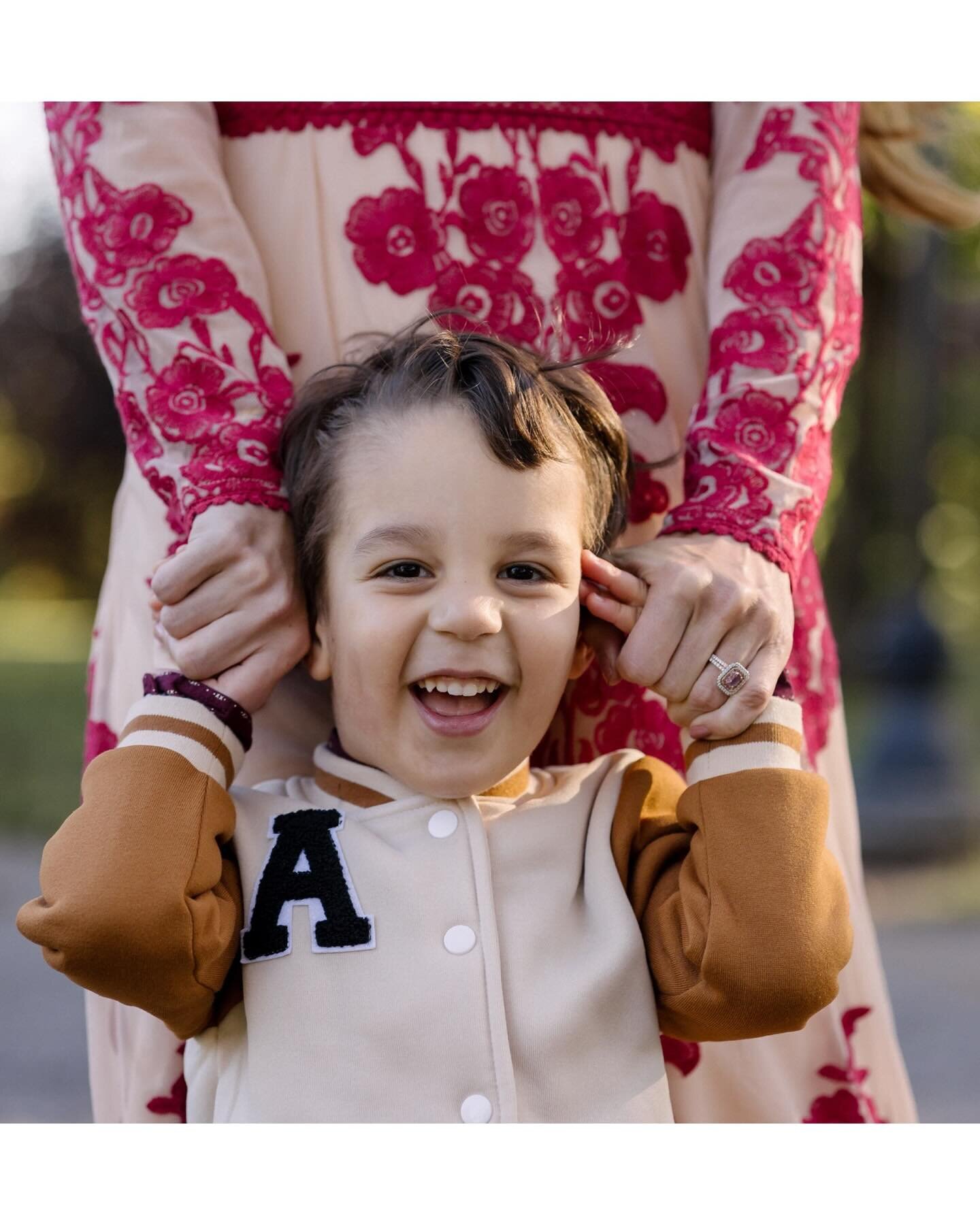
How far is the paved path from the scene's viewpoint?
430 centimetres

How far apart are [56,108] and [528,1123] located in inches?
64.1

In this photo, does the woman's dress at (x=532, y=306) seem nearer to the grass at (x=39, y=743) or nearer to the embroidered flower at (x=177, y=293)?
the embroidered flower at (x=177, y=293)

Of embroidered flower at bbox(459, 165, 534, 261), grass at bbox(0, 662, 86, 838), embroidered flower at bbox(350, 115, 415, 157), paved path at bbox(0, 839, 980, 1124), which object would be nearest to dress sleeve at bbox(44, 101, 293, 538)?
embroidered flower at bbox(350, 115, 415, 157)

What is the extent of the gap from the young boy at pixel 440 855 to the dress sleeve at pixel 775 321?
234 millimetres

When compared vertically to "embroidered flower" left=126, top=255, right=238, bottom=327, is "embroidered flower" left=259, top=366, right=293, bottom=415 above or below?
below

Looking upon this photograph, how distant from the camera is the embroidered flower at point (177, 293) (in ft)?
6.52

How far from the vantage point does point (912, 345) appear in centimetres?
973

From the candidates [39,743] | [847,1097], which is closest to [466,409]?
[847,1097]

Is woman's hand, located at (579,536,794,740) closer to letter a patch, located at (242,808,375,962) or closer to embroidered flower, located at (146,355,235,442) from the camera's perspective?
letter a patch, located at (242,808,375,962)

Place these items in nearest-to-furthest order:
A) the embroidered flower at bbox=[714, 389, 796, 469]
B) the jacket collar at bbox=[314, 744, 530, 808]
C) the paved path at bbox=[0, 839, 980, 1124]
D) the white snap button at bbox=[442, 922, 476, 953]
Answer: the white snap button at bbox=[442, 922, 476, 953]
the jacket collar at bbox=[314, 744, 530, 808]
the embroidered flower at bbox=[714, 389, 796, 469]
the paved path at bbox=[0, 839, 980, 1124]

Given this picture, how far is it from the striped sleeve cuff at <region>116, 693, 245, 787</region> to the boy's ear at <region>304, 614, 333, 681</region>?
0.51 ft

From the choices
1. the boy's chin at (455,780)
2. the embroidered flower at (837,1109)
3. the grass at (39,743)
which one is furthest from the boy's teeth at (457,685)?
the grass at (39,743)
